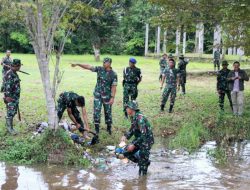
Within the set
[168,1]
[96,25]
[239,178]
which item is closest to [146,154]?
[239,178]

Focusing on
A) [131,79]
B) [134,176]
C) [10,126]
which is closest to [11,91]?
[10,126]

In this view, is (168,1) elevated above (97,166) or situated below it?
above

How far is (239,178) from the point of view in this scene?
848cm

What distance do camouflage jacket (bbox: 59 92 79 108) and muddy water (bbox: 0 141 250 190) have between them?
1.67 metres

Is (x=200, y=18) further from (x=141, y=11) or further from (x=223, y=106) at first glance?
(x=141, y=11)

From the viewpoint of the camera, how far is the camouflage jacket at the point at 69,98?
10086 mm

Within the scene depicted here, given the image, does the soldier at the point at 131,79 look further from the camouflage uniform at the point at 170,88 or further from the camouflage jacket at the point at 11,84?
the camouflage jacket at the point at 11,84

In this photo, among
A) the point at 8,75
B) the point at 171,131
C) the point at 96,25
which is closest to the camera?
the point at 8,75

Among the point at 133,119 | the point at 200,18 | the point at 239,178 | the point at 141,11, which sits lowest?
the point at 239,178

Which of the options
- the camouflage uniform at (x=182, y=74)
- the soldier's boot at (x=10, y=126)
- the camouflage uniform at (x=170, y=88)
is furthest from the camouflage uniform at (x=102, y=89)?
the camouflage uniform at (x=182, y=74)

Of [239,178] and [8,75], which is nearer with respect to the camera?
[239,178]

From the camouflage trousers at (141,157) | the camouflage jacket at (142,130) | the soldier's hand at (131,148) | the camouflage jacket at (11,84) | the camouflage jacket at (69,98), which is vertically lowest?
the camouflage trousers at (141,157)

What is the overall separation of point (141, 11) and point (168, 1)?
39587mm

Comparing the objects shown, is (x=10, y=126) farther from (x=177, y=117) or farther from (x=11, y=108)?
(x=177, y=117)
